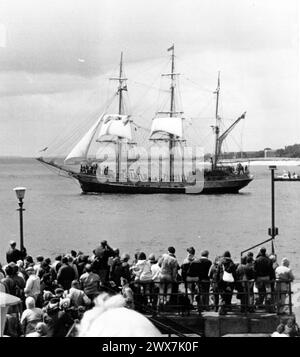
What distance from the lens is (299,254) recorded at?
38.2m

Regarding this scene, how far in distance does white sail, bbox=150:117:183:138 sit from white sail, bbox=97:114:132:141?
475 centimetres

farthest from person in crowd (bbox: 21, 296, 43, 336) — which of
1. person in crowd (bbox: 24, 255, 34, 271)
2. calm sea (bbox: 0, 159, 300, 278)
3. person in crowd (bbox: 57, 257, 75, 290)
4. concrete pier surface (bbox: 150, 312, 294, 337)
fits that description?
calm sea (bbox: 0, 159, 300, 278)

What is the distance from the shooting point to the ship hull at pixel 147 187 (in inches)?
3652

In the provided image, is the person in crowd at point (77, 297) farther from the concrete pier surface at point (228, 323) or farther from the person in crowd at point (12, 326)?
the concrete pier surface at point (228, 323)

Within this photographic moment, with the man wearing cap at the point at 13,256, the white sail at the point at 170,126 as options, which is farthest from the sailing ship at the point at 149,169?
the man wearing cap at the point at 13,256

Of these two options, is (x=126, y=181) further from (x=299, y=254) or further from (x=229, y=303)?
(x=229, y=303)

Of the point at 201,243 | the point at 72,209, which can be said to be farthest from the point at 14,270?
the point at 72,209

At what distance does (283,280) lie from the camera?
10.3m

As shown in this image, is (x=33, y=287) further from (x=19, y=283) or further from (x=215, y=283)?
(x=215, y=283)

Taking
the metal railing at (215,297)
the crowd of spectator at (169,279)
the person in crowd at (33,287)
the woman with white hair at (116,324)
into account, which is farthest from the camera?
the metal railing at (215,297)

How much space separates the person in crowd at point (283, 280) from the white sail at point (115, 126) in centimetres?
8547

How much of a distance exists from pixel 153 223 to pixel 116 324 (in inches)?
2283

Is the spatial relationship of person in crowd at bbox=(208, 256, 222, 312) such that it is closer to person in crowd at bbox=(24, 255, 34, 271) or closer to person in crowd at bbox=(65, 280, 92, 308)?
person in crowd at bbox=(65, 280, 92, 308)

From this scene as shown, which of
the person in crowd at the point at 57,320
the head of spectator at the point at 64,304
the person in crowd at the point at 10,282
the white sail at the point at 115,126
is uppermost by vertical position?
the white sail at the point at 115,126
